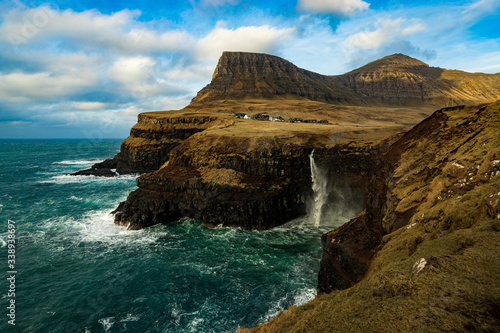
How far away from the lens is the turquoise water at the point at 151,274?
1856 centimetres

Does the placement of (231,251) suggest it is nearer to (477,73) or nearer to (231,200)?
(231,200)

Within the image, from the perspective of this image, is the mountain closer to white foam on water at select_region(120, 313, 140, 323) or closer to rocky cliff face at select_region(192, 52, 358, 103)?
white foam on water at select_region(120, 313, 140, 323)

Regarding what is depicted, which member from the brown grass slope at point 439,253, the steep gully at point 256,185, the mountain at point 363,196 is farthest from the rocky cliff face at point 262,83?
the brown grass slope at point 439,253

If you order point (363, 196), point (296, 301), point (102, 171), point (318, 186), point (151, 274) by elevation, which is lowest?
point (296, 301)

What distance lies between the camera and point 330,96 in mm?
137000

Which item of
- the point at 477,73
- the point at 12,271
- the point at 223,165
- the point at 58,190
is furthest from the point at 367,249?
the point at 477,73

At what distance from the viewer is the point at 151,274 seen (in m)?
24.4

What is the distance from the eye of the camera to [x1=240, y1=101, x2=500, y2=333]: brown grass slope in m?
5.82

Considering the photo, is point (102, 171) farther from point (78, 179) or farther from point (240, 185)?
point (240, 185)

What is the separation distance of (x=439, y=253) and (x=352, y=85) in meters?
171

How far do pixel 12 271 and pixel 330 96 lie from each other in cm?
13899

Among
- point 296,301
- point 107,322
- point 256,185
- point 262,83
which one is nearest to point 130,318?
point 107,322

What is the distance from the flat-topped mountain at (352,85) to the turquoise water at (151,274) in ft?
326

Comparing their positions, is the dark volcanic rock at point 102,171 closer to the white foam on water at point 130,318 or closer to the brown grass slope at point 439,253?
the white foam on water at point 130,318
